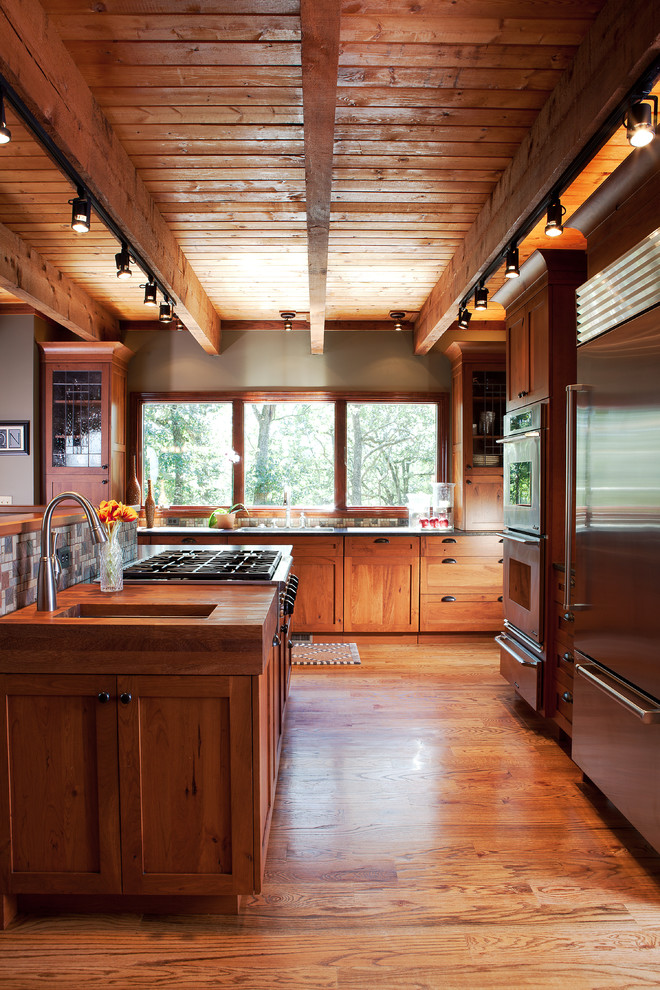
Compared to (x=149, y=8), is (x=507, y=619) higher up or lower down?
lower down

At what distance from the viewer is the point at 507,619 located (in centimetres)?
367

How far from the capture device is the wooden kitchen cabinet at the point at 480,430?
504cm

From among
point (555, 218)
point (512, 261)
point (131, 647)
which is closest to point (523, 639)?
point (512, 261)

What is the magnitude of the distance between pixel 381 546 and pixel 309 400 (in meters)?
1.59

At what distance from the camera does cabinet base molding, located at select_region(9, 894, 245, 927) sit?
71.0 inches

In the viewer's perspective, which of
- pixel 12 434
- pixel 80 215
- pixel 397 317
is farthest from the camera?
pixel 397 317

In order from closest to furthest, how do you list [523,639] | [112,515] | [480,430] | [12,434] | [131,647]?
[131,647]
[112,515]
[523,639]
[12,434]
[480,430]

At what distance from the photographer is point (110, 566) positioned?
2164 millimetres

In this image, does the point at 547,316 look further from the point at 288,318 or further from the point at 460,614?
the point at 288,318

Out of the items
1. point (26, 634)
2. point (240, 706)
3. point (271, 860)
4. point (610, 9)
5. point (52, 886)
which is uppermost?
point (610, 9)

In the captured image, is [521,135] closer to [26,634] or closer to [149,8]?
[149,8]

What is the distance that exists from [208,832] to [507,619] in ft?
8.00

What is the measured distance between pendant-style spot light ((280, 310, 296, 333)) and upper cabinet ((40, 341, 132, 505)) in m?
1.43

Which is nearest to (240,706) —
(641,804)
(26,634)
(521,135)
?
(26,634)
